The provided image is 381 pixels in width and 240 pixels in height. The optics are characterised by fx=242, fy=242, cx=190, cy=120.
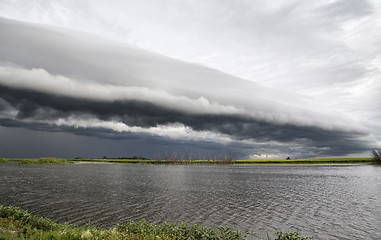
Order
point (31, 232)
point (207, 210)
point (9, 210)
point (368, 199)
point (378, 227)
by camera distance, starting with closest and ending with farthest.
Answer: point (31, 232) → point (9, 210) → point (378, 227) → point (207, 210) → point (368, 199)

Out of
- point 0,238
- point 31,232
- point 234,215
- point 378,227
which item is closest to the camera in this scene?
point 0,238

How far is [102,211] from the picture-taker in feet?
126

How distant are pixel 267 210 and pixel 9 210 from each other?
36.5m

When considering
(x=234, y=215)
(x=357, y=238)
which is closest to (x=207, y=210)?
(x=234, y=215)

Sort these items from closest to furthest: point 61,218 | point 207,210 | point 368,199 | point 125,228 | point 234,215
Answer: point 125,228 → point 61,218 → point 234,215 → point 207,210 → point 368,199

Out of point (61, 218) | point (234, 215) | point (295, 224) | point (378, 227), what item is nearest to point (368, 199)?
point (378, 227)

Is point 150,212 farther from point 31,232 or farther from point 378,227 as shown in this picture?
point 378,227

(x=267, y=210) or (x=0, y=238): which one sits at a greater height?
(x=0, y=238)

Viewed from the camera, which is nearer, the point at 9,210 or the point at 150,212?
the point at 9,210

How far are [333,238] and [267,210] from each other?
46.9 ft

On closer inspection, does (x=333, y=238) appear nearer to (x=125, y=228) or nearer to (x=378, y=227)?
(x=378, y=227)

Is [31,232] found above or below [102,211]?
above

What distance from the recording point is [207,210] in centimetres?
4053

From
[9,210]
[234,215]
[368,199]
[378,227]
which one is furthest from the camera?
[368,199]
